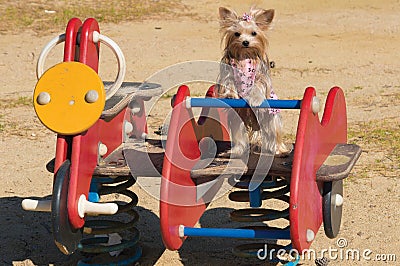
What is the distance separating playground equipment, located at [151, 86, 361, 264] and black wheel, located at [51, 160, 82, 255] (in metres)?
0.52

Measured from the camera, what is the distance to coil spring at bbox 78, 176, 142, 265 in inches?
201

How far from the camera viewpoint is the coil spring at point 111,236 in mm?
5102

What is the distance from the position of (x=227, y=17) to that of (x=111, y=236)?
162 centimetres

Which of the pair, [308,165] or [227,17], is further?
[227,17]

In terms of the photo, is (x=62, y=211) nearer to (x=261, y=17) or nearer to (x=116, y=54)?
(x=116, y=54)

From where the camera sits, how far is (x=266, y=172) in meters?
4.52

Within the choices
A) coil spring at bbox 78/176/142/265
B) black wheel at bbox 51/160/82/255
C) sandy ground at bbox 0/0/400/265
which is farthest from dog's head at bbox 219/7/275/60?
sandy ground at bbox 0/0/400/265

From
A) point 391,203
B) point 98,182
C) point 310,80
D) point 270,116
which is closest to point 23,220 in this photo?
point 98,182

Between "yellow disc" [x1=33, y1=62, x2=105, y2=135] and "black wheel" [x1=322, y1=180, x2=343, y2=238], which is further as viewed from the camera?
"black wheel" [x1=322, y1=180, x2=343, y2=238]

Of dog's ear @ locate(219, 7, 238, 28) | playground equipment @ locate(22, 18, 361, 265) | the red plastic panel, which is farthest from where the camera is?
dog's ear @ locate(219, 7, 238, 28)

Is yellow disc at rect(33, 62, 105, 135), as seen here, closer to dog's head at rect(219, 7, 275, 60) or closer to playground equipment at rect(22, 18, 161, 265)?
playground equipment at rect(22, 18, 161, 265)

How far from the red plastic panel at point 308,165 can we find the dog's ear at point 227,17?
762mm

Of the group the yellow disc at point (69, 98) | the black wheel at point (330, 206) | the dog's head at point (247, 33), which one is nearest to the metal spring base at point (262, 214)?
the black wheel at point (330, 206)

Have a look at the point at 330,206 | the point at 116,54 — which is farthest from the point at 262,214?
the point at 116,54
